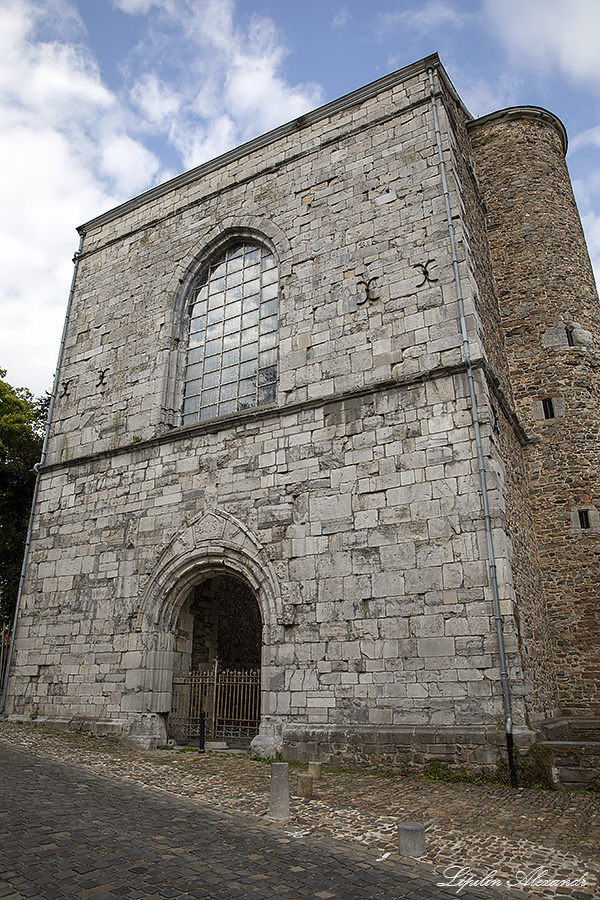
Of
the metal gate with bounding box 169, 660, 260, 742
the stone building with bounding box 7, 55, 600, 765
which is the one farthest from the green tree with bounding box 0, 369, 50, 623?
the metal gate with bounding box 169, 660, 260, 742

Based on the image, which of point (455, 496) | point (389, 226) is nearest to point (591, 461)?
point (455, 496)

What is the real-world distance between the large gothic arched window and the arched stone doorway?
2.98 m

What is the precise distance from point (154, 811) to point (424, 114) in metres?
9.94

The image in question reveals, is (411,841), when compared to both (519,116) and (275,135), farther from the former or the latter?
(519,116)

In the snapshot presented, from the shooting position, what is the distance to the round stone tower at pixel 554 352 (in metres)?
9.02

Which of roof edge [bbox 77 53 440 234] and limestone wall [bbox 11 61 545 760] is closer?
limestone wall [bbox 11 61 545 760]

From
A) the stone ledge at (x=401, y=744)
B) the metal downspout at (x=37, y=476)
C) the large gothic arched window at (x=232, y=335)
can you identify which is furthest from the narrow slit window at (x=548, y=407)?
the metal downspout at (x=37, y=476)

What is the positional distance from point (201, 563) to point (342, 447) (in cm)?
272

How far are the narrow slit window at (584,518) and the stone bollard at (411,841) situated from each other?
6.60 meters

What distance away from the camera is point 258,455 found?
8.98 meters

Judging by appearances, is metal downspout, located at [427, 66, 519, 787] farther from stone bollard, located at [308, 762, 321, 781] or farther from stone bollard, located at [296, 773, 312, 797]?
stone bollard, located at [296, 773, 312, 797]

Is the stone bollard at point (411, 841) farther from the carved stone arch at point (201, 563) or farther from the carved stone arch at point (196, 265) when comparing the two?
the carved stone arch at point (196, 265)

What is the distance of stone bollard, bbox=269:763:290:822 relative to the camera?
15.8ft

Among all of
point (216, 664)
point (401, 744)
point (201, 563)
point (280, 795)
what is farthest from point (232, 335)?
point (280, 795)
